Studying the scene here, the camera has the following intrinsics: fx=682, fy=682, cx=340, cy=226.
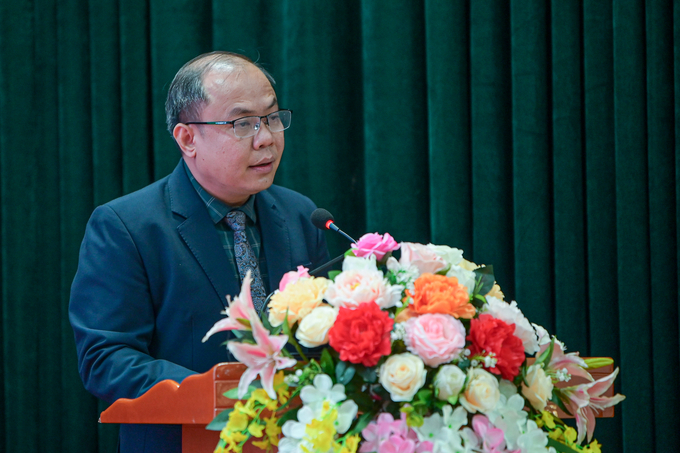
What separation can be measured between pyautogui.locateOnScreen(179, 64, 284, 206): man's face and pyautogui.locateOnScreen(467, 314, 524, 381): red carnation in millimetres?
794

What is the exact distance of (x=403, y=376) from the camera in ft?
2.74

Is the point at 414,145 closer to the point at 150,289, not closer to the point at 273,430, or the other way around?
the point at 150,289

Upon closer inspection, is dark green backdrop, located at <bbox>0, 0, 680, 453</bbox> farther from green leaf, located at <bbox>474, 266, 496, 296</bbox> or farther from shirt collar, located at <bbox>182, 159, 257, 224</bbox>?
green leaf, located at <bbox>474, 266, 496, 296</bbox>

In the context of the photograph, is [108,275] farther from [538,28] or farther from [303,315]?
[538,28]

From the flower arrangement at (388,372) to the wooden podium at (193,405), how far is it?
0.05 metres

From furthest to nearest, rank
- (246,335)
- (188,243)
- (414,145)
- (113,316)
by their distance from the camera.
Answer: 1. (414,145)
2. (188,243)
3. (113,316)
4. (246,335)

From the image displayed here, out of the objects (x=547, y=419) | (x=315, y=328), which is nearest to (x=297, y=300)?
(x=315, y=328)

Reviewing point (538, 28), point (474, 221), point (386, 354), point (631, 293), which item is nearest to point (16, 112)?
point (474, 221)

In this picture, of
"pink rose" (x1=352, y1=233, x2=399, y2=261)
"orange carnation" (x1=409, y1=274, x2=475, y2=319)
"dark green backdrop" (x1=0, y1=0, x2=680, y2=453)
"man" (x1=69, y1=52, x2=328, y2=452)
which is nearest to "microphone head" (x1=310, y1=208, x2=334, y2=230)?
"man" (x1=69, y1=52, x2=328, y2=452)

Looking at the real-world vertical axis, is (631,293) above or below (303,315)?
below

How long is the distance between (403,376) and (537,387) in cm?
22

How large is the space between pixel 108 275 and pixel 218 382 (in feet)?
1.93

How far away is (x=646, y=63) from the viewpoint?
2.31 metres

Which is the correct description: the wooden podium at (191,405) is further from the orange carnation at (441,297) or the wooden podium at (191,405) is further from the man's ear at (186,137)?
the man's ear at (186,137)
